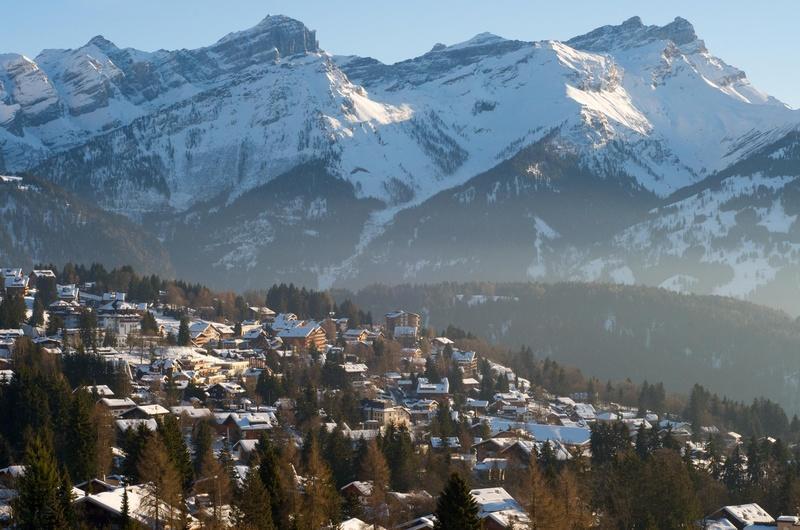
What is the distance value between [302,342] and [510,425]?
3169 cm

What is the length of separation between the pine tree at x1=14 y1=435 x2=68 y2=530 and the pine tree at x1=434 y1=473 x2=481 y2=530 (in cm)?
1701

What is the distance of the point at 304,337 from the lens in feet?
486

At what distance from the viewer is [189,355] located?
5177 inches

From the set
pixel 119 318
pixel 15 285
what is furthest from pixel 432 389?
pixel 15 285

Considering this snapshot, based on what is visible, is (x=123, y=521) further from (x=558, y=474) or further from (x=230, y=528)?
(x=558, y=474)

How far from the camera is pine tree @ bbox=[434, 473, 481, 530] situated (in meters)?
63.2

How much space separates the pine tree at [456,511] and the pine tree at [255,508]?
32.5 feet

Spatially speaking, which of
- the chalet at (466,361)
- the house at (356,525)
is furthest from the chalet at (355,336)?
the house at (356,525)

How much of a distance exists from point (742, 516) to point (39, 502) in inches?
1688

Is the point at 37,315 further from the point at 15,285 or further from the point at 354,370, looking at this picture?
the point at 354,370

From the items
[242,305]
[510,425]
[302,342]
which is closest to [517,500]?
[510,425]

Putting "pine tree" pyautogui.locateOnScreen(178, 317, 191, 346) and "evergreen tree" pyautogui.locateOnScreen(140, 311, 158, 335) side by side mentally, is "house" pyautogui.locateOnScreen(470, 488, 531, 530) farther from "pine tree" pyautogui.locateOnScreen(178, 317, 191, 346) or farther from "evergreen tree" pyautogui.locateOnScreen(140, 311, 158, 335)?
"evergreen tree" pyautogui.locateOnScreen(140, 311, 158, 335)

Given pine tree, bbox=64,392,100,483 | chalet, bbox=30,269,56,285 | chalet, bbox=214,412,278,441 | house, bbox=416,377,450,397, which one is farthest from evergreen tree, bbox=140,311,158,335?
pine tree, bbox=64,392,100,483

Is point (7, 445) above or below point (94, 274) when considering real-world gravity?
below
